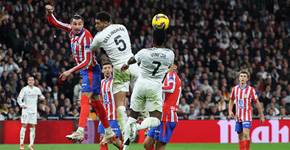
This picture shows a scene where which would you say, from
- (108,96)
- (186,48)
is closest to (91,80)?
(108,96)

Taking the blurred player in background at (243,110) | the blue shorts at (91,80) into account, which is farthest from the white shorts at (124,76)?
the blurred player in background at (243,110)

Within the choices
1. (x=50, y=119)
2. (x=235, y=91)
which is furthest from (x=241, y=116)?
(x=50, y=119)

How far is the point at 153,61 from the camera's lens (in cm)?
883

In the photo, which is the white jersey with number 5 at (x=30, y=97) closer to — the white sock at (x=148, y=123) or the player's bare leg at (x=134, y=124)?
the player's bare leg at (x=134, y=124)

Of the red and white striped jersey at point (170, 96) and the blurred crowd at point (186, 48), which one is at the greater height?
the blurred crowd at point (186, 48)

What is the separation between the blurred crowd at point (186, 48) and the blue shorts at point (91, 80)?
917cm


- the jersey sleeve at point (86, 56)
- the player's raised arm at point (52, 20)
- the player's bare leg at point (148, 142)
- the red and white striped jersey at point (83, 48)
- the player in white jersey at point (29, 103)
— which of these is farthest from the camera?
the player in white jersey at point (29, 103)

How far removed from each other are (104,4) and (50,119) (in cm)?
625

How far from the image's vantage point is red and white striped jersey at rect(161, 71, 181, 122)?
10.3 meters

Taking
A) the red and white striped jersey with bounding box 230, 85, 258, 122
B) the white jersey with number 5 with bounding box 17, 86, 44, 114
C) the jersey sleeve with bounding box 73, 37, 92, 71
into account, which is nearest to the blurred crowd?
the white jersey with number 5 with bounding box 17, 86, 44, 114

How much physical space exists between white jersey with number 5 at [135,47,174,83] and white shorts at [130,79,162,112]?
0.11 m

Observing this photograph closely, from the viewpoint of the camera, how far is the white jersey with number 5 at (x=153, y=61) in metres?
8.82

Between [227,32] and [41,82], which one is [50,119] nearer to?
[41,82]

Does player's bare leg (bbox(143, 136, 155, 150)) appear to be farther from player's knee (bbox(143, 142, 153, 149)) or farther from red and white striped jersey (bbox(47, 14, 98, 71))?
red and white striped jersey (bbox(47, 14, 98, 71))
